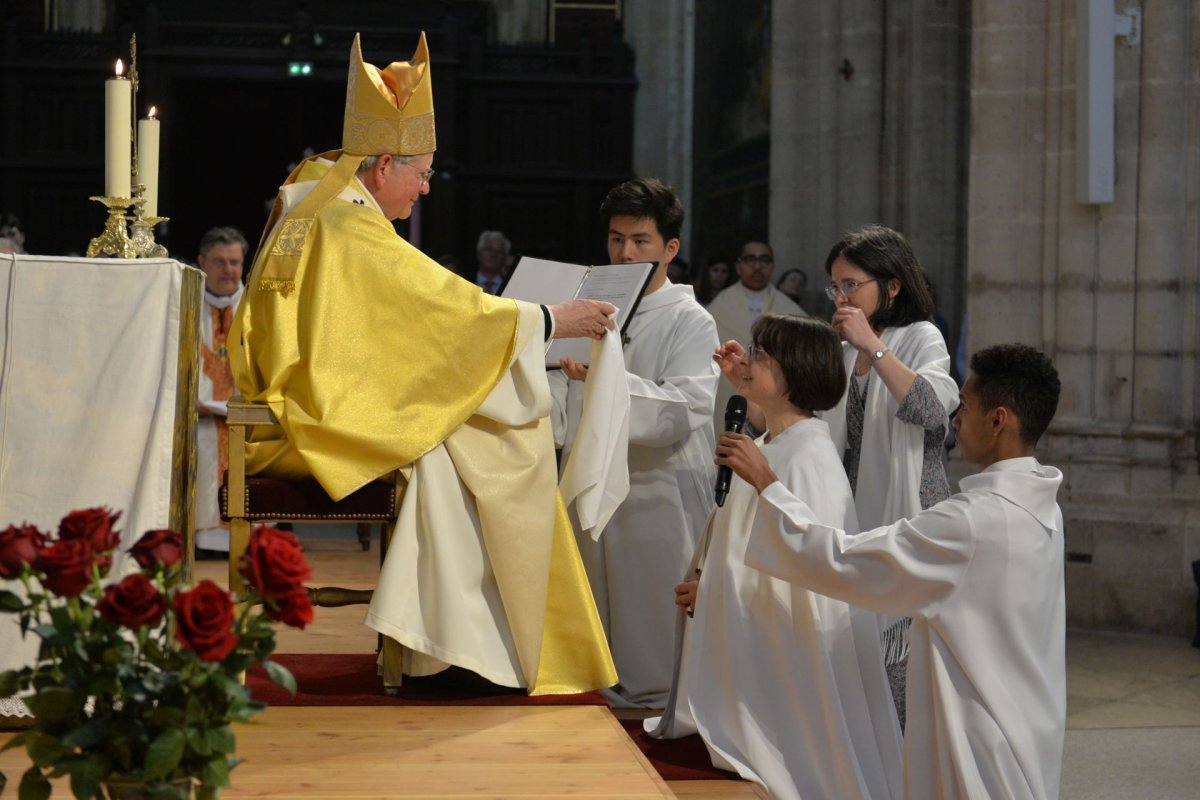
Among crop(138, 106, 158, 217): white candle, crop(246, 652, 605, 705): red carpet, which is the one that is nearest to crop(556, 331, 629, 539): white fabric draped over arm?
crop(246, 652, 605, 705): red carpet

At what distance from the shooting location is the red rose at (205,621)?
191 cm

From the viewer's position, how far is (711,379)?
15.8 feet

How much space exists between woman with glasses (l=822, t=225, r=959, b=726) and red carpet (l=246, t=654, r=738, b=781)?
60 cm

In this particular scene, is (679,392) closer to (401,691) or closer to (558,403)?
(558,403)

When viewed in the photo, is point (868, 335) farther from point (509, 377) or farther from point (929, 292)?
point (509, 377)

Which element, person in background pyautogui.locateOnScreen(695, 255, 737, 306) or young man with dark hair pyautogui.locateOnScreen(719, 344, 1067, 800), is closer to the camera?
young man with dark hair pyautogui.locateOnScreen(719, 344, 1067, 800)

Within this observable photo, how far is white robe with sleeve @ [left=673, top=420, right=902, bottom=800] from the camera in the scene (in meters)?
3.74

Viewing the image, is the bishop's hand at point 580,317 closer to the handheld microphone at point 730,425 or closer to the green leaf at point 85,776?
the handheld microphone at point 730,425

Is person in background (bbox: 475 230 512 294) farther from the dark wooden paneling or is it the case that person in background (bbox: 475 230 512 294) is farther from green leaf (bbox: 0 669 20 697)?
green leaf (bbox: 0 669 20 697)

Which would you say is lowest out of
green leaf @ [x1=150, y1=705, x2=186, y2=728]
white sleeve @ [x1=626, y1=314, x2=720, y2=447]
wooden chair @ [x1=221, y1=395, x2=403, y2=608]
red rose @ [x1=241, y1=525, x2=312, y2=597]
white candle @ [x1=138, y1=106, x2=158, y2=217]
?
green leaf @ [x1=150, y1=705, x2=186, y2=728]

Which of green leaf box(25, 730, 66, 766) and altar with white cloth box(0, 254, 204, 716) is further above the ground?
altar with white cloth box(0, 254, 204, 716)

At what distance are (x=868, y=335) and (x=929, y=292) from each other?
43 cm

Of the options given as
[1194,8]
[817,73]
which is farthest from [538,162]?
[1194,8]

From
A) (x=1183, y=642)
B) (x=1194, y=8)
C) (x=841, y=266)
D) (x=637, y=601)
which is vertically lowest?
(x=1183, y=642)
